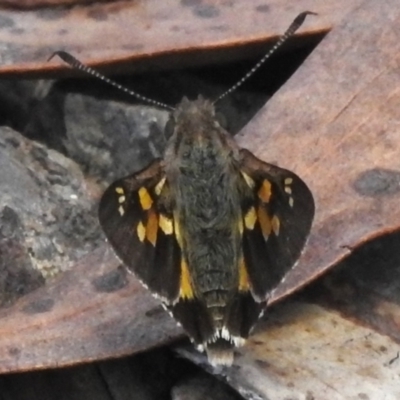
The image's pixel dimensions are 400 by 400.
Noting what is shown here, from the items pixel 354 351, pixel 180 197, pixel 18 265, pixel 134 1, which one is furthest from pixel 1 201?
pixel 354 351

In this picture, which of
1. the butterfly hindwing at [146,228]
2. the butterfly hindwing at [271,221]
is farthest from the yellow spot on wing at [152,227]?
the butterfly hindwing at [271,221]

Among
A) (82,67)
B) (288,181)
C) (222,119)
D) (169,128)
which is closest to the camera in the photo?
(288,181)

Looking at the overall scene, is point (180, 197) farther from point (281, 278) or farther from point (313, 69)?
point (313, 69)

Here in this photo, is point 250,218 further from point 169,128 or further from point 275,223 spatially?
point 169,128

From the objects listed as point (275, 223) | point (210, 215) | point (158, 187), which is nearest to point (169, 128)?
point (158, 187)

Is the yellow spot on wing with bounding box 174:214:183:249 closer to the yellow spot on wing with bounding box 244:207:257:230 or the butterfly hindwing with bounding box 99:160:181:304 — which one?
the butterfly hindwing with bounding box 99:160:181:304

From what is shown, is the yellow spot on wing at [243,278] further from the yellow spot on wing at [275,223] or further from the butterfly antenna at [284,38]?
the butterfly antenna at [284,38]
